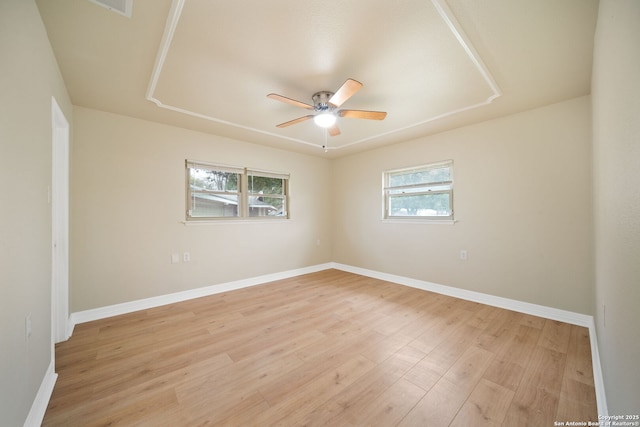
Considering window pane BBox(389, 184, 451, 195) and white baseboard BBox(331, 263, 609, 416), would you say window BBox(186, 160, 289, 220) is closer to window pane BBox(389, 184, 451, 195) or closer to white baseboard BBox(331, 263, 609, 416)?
window pane BBox(389, 184, 451, 195)

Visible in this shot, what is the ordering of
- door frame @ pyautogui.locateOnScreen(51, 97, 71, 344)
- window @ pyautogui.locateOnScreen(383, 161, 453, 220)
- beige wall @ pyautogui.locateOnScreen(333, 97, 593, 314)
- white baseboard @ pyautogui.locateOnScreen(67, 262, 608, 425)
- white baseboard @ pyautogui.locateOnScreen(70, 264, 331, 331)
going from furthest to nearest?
window @ pyautogui.locateOnScreen(383, 161, 453, 220) → white baseboard @ pyautogui.locateOnScreen(70, 264, 331, 331) → beige wall @ pyautogui.locateOnScreen(333, 97, 593, 314) → door frame @ pyautogui.locateOnScreen(51, 97, 71, 344) → white baseboard @ pyautogui.locateOnScreen(67, 262, 608, 425)

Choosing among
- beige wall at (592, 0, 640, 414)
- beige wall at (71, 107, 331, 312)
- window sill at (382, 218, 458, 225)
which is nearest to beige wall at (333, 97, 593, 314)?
window sill at (382, 218, 458, 225)

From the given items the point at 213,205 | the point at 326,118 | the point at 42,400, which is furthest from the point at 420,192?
the point at 42,400

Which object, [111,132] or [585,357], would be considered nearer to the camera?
[585,357]

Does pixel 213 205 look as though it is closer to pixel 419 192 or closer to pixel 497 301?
pixel 419 192

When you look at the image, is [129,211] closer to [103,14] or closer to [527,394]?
[103,14]

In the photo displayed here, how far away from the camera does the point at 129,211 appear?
311cm

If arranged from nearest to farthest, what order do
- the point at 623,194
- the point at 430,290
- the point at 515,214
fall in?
the point at 623,194, the point at 515,214, the point at 430,290

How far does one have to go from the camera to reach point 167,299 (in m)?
3.32

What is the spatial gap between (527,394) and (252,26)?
124 inches

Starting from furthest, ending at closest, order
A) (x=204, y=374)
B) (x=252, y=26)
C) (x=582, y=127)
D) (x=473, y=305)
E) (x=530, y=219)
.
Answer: (x=473, y=305) → (x=530, y=219) → (x=582, y=127) → (x=204, y=374) → (x=252, y=26)

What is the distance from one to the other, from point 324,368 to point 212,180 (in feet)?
10.4

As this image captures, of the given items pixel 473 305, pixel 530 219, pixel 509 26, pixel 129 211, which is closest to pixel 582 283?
pixel 530 219

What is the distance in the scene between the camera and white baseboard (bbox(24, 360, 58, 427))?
1340 mm
